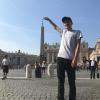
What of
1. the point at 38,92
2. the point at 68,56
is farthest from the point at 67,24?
the point at 38,92

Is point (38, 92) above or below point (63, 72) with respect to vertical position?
below

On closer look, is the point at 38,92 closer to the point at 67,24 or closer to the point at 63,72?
the point at 63,72

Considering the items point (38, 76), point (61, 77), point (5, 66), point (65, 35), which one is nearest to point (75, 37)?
point (65, 35)

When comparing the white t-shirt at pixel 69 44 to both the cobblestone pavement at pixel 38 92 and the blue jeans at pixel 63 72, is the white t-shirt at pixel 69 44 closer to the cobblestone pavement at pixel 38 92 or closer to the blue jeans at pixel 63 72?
the blue jeans at pixel 63 72

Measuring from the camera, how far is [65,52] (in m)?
8.30

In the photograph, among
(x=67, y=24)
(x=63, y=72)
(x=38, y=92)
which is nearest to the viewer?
(x=63, y=72)

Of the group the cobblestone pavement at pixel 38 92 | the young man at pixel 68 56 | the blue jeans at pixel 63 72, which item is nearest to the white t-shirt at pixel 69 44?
the young man at pixel 68 56

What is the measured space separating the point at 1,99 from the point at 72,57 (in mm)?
2681

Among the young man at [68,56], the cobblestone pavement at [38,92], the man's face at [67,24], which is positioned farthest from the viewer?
the cobblestone pavement at [38,92]

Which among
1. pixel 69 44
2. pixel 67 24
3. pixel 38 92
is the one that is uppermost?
pixel 67 24

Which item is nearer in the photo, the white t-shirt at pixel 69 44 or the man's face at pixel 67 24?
the white t-shirt at pixel 69 44

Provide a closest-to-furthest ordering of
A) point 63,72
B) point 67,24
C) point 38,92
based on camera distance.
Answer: point 63,72, point 67,24, point 38,92

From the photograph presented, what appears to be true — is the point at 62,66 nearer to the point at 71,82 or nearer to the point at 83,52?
the point at 71,82

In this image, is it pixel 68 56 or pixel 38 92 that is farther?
pixel 38 92
